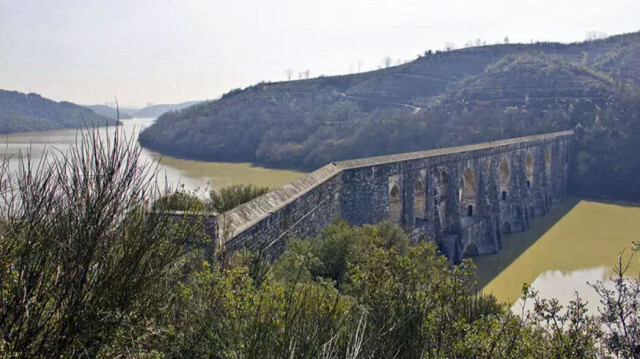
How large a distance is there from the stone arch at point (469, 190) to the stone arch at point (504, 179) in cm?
401

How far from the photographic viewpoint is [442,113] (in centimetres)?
5178

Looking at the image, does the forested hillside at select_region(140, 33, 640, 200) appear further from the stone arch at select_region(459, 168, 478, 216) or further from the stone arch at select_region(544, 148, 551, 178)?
the stone arch at select_region(459, 168, 478, 216)

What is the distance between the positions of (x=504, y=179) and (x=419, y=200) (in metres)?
10.3

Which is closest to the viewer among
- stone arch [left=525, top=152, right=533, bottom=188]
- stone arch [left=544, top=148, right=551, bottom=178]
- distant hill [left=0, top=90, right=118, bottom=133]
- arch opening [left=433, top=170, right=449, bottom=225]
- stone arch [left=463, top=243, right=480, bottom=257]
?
arch opening [left=433, top=170, right=449, bottom=225]

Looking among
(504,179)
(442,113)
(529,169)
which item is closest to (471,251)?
(504,179)

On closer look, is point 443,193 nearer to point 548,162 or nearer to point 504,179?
point 504,179

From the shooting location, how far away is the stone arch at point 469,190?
76.9 feet

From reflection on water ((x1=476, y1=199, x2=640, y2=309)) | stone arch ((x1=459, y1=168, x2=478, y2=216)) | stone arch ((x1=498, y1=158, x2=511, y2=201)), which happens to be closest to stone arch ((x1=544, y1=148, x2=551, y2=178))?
reflection on water ((x1=476, y1=199, x2=640, y2=309))

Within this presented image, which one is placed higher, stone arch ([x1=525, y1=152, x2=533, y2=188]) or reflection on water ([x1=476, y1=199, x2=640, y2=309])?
stone arch ([x1=525, y1=152, x2=533, y2=188])

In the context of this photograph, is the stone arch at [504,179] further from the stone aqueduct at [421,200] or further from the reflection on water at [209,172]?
the reflection on water at [209,172]

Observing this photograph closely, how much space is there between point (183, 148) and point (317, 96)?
22854 millimetres

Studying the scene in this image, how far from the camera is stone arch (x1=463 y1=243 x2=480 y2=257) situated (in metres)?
21.7

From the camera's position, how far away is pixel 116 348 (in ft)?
13.9

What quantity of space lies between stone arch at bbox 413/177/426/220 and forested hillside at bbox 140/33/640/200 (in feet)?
76.2
